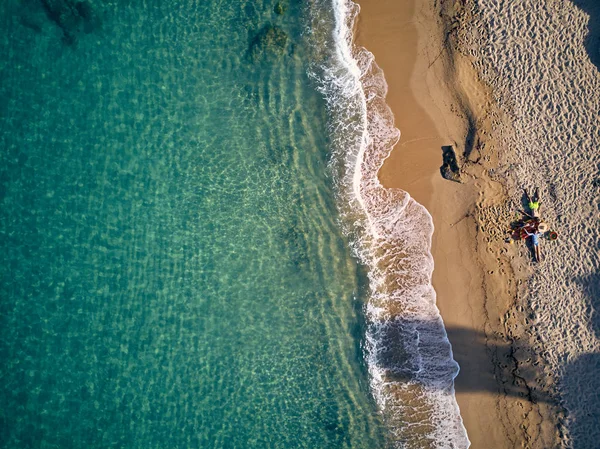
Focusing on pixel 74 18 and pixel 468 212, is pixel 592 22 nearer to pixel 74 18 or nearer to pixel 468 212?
pixel 468 212

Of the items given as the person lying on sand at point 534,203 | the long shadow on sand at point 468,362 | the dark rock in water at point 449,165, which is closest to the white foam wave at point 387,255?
the long shadow on sand at point 468,362

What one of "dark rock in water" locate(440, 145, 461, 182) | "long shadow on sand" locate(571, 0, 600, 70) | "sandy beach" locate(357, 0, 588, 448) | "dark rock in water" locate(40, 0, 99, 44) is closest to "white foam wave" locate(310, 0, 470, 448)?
"sandy beach" locate(357, 0, 588, 448)

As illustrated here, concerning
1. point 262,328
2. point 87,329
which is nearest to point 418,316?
point 262,328

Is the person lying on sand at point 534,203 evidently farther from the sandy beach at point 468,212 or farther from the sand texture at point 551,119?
the sandy beach at point 468,212

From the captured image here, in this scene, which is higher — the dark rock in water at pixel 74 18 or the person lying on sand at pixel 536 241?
the dark rock in water at pixel 74 18

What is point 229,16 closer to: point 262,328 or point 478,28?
point 478,28

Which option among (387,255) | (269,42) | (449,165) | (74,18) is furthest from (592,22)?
(74,18)

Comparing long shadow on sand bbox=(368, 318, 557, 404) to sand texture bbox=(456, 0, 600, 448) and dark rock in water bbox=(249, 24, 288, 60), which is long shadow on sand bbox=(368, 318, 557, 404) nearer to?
sand texture bbox=(456, 0, 600, 448)
